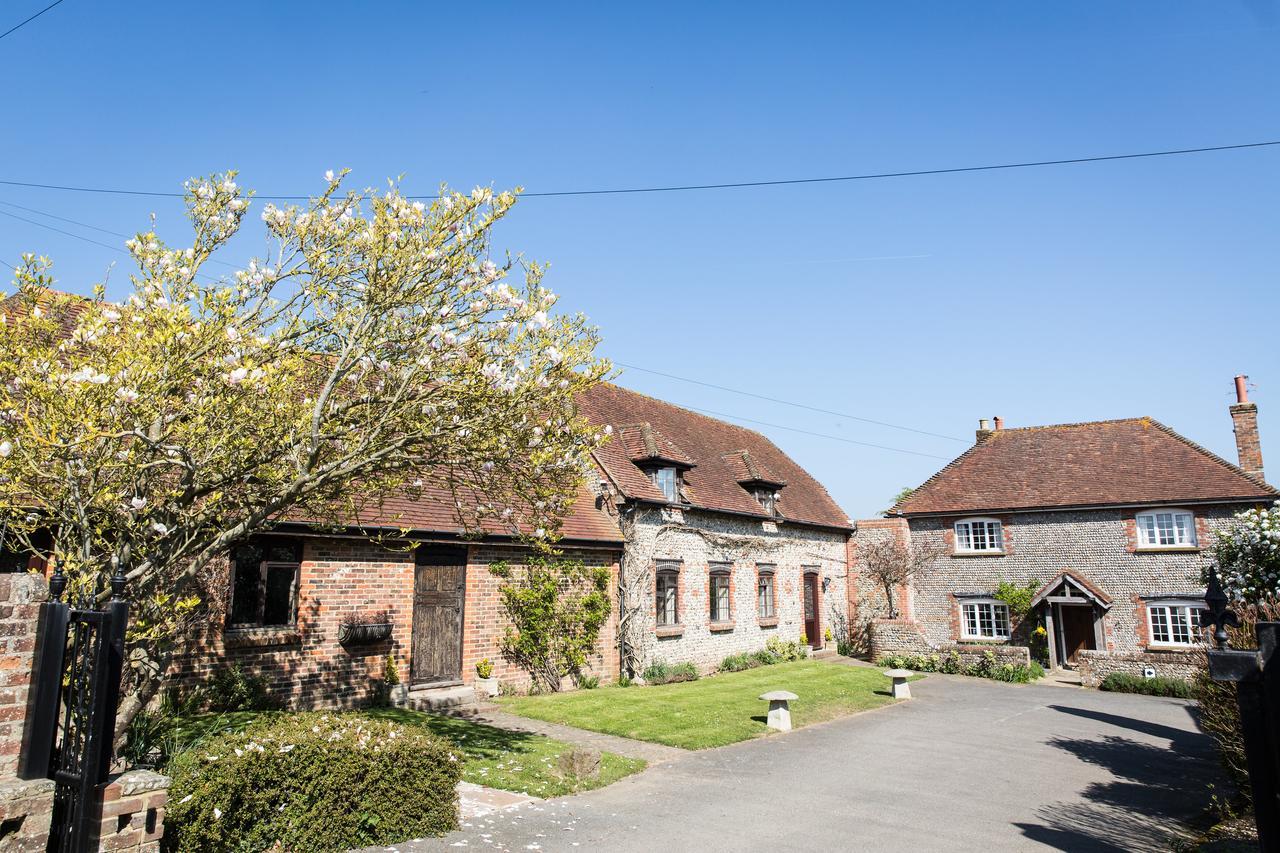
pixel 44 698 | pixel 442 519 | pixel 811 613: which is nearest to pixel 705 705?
pixel 442 519

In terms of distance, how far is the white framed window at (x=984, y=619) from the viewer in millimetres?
28019

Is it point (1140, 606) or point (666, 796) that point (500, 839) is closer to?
point (666, 796)

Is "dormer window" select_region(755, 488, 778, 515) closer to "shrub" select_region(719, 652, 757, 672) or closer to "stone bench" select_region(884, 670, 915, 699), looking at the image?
"shrub" select_region(719, 652, 757, 672)

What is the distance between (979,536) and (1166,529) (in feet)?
19.2

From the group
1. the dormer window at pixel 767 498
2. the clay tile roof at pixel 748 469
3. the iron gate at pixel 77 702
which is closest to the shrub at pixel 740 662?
the dormer window at pixel 767 498

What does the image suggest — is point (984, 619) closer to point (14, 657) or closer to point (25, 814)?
point (25, 814)

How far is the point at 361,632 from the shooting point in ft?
45.8

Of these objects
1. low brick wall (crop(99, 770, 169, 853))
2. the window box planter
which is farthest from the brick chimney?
low brick wall (crop(99, 770, 169, 853))

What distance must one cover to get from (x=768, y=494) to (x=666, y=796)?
1738 centimetres

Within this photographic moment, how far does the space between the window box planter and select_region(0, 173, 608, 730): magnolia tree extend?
4.75 m

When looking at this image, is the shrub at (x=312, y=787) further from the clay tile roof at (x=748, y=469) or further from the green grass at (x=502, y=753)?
the clay tile roof at (x=748, y=469)

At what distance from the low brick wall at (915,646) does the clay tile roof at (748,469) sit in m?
6.17

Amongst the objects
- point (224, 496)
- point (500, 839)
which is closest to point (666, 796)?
point (500, 839)

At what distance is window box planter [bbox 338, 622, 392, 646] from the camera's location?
547 inches
